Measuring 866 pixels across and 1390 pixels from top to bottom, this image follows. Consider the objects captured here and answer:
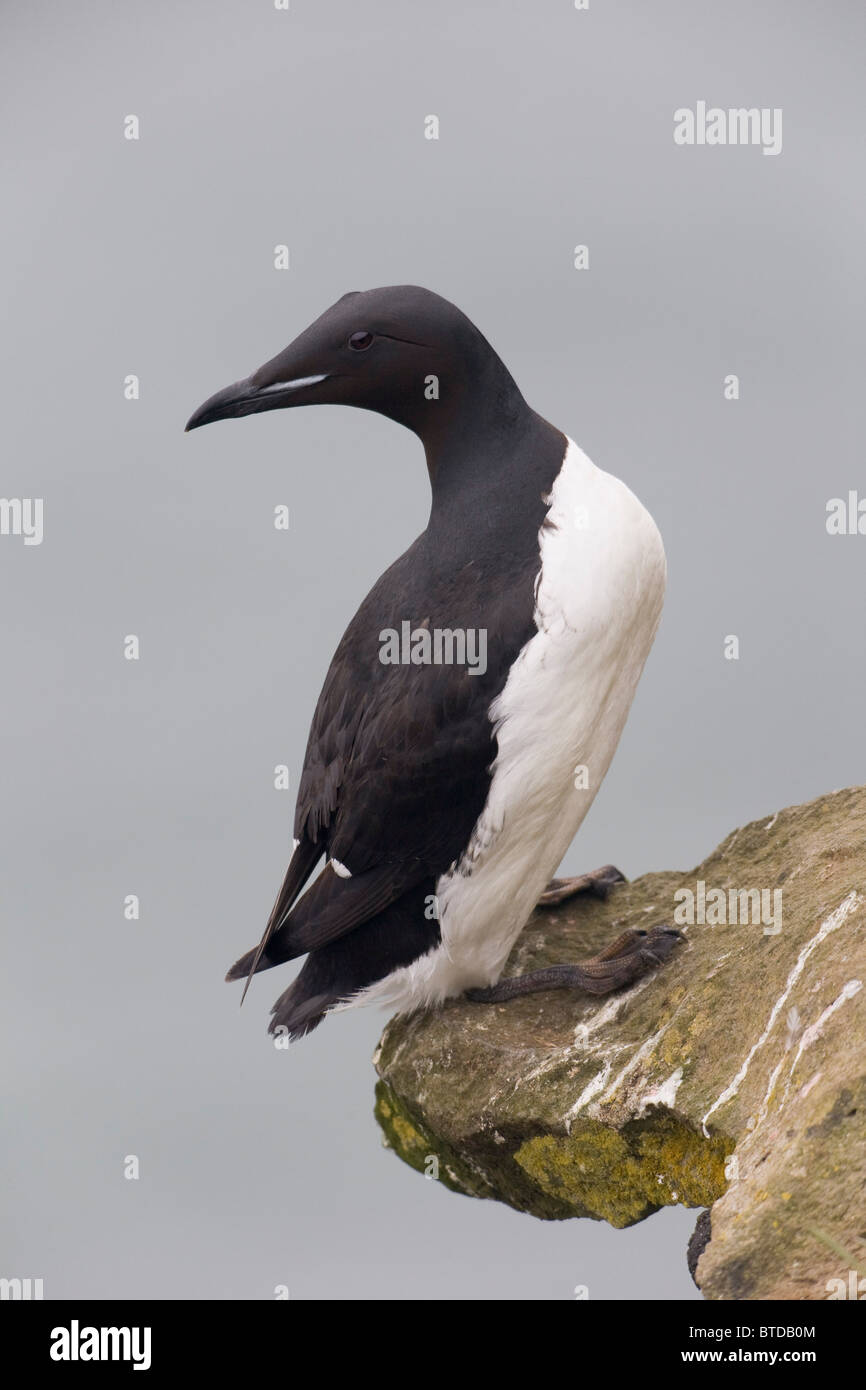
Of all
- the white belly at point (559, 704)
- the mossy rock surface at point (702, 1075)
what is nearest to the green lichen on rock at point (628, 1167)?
the mossy rock surface at point (702, 1075)

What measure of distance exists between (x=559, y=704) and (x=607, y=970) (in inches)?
33.0

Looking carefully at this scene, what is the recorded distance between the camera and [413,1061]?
16.6 feet

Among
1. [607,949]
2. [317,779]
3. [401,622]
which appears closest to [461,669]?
[401,622]

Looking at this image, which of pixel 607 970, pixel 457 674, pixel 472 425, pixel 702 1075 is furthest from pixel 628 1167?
pixel 472 425

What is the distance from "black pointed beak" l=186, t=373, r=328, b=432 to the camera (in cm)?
466

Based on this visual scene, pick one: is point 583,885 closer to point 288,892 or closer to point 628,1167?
point 288,892

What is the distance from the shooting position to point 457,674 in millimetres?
4512

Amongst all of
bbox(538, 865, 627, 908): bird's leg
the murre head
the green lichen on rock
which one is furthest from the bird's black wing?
bbox(538, 865, 627, 908): bird's leg

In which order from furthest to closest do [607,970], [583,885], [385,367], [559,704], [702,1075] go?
1. [583,885]
2. [607,970]
3. [385,367]
4. [559,704]
5. [702,1075]

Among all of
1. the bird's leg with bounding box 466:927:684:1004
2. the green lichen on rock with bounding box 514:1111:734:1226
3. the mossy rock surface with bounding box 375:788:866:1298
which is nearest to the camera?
the mossy rock surface with bounding box 375:788:866:1298

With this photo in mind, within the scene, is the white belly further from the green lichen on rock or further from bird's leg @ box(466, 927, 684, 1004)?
the green lichen on rock

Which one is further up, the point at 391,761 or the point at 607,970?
the point at 391,761

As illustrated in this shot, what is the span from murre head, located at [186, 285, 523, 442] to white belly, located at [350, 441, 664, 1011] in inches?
13.8

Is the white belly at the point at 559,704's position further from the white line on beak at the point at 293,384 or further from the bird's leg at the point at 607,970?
the white line on beak at the point at 293,384
